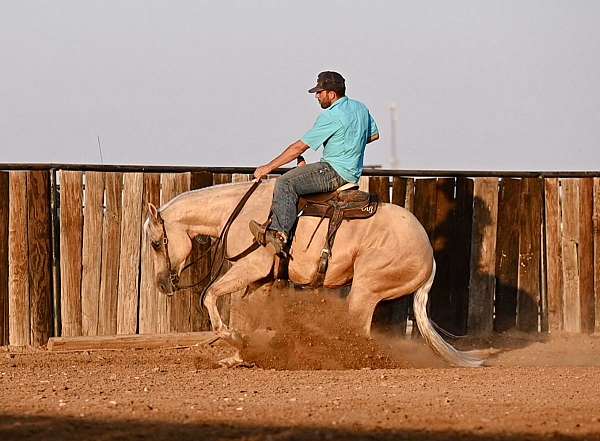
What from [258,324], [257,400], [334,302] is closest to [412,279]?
[334,302]

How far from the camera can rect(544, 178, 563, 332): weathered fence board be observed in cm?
1387

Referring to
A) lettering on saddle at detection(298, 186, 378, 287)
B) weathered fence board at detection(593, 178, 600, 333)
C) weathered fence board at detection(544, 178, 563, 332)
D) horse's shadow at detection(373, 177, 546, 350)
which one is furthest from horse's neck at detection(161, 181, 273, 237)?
weathered fence board at detection(593, 178, 600, 333)

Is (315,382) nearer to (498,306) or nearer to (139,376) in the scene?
(139,376)

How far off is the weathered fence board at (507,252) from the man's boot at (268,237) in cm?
408

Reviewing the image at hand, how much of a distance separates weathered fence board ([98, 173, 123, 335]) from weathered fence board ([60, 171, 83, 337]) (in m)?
0.27

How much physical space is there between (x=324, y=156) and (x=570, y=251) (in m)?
4.56

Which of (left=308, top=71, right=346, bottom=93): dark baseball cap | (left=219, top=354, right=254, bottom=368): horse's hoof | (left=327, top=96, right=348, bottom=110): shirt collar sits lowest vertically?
(left=219, top=354, right=254, bottom=368): horse's hoof

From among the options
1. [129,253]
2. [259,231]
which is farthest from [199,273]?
[259,231]

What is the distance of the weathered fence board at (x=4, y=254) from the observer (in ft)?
38.9

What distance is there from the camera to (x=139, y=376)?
9469mm

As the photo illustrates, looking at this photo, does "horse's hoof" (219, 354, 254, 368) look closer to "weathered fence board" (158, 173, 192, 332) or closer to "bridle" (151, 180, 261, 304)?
"bridle" (151, 180, 261, 304)

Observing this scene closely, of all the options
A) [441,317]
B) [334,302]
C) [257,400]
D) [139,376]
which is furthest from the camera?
[441,317]

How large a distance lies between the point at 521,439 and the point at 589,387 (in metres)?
2.78

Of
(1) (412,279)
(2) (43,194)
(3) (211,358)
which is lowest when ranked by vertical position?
(3) (211,358)
